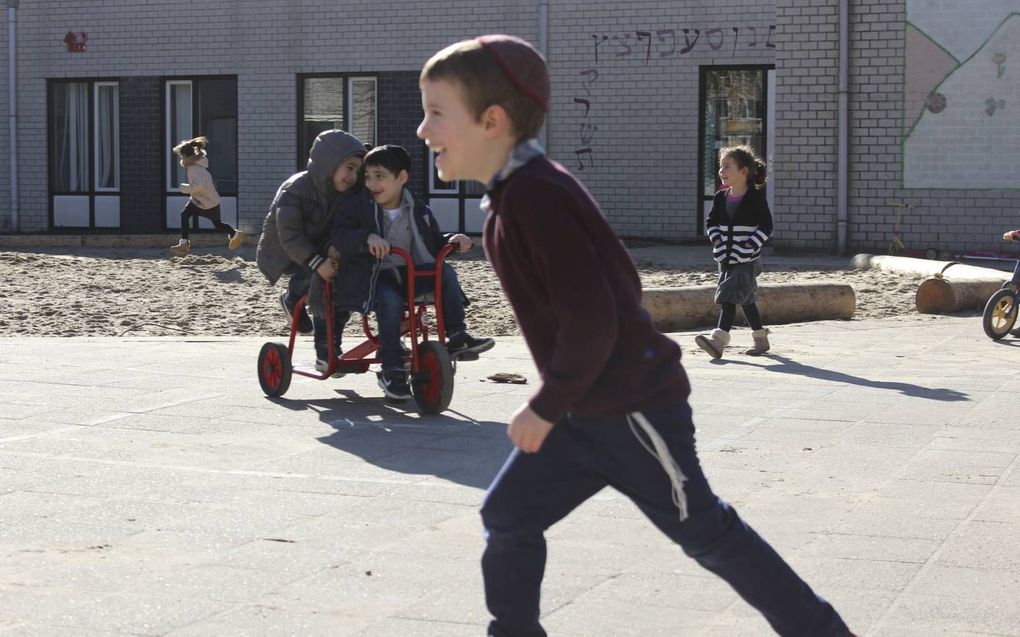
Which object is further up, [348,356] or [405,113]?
[405,113]

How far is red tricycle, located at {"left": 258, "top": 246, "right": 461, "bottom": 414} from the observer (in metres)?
7.92

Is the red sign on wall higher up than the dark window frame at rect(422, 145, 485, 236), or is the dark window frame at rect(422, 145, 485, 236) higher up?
Answer: the red sign on wall

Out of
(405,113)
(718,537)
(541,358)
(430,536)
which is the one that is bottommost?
(430,536)

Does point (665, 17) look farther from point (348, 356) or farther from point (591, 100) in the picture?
point (348, 356)

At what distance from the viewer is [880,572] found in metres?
4.73

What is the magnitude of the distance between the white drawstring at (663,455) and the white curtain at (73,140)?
24739mm

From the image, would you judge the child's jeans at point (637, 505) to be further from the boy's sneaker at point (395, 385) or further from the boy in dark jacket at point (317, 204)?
the boy in dark jacket at point (317, 204)

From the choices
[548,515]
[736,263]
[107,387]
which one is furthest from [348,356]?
[548,515]

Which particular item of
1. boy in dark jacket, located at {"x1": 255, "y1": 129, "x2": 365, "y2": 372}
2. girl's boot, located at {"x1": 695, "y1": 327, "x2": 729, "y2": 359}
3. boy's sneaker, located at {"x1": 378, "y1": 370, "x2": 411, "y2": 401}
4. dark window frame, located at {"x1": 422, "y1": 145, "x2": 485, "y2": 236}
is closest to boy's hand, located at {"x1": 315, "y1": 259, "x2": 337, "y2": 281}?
boy in dark jacket, located at {"x1": 255, "y1": 129, "x2": 365, "y2": 372}

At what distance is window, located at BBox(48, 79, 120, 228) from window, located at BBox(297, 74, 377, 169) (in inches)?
147

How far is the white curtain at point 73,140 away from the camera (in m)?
26.5

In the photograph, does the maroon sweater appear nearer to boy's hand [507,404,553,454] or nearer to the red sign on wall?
boy's hand [507,404,553,454]

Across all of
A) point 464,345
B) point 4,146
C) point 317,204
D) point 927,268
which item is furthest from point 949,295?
point 4,146

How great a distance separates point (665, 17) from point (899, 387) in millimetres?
14416
